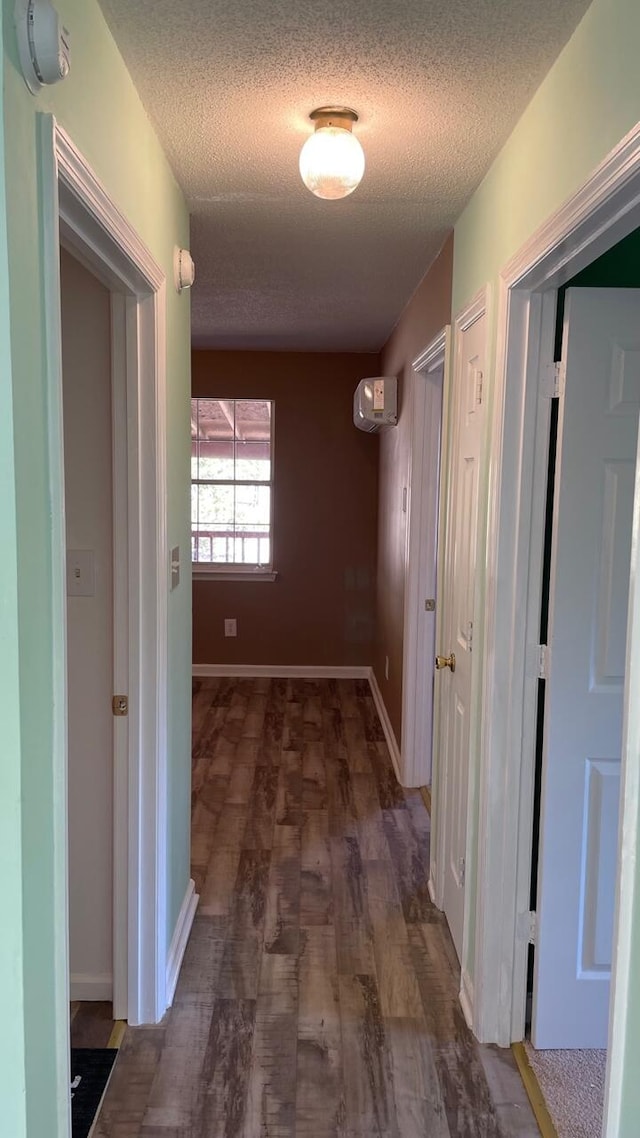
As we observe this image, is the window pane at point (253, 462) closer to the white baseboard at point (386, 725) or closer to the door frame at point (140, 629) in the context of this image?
the white baseboard at point (386, 725)

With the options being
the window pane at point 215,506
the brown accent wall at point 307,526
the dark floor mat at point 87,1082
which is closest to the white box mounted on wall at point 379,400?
the brown accent wall at point 307,526

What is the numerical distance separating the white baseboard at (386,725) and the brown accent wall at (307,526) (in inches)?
12.9

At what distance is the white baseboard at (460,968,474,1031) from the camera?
218 centimetres

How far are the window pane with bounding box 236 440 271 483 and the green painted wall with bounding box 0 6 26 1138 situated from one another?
15.6ft

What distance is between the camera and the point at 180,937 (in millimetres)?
2471

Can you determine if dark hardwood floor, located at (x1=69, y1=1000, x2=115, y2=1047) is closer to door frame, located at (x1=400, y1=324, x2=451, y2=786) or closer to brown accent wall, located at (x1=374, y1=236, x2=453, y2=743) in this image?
door frame, located at (x1=400, y1=324, x2=451, y2=786)

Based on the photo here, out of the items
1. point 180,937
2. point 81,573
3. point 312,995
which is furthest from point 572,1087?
point 81,573

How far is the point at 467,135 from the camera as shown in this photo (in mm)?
1942

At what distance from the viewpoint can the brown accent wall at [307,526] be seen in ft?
18.4

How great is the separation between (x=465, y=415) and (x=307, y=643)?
358 centimetres

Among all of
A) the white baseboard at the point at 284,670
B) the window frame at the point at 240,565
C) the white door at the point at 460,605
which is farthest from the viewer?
the white baseboard at the point at 284,670

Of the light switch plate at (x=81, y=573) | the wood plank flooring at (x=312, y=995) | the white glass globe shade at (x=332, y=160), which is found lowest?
the wood plank flooring at (x=312, y=995)

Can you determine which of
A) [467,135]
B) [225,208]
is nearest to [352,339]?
[225,208]

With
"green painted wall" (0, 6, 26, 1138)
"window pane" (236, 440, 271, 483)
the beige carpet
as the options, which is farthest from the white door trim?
"window pane" (236, 440, 271, 483)
